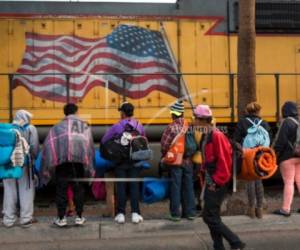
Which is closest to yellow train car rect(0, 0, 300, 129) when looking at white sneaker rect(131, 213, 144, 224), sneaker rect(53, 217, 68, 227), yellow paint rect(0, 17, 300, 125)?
yellow paint rect(0, 17, 300, 125)

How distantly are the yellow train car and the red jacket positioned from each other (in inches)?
179

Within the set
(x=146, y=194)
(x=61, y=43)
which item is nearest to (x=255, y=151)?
(x=146, y=194)

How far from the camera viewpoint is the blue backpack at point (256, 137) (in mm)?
6797

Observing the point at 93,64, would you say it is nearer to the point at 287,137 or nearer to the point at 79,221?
the point at 79,221

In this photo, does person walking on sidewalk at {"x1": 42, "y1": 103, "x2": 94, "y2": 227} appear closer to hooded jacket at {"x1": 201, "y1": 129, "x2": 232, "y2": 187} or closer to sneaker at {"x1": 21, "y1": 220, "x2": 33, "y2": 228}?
sneaker at {"x1": 21, "y1": 220, "x2": 33, "y2": 228}

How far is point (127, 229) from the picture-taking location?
261 inches

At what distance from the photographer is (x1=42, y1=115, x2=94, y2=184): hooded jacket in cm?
649

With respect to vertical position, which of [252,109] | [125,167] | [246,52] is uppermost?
[246,52]

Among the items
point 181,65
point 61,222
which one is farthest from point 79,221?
point 181,65

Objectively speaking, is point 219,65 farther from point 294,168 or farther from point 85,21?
point 294,168

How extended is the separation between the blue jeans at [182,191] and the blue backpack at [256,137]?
0.85 m

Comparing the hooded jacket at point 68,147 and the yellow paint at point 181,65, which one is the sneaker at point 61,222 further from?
the yellow paint at point 181,65

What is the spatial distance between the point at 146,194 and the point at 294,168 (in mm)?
2196

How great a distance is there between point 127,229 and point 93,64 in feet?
13.6
